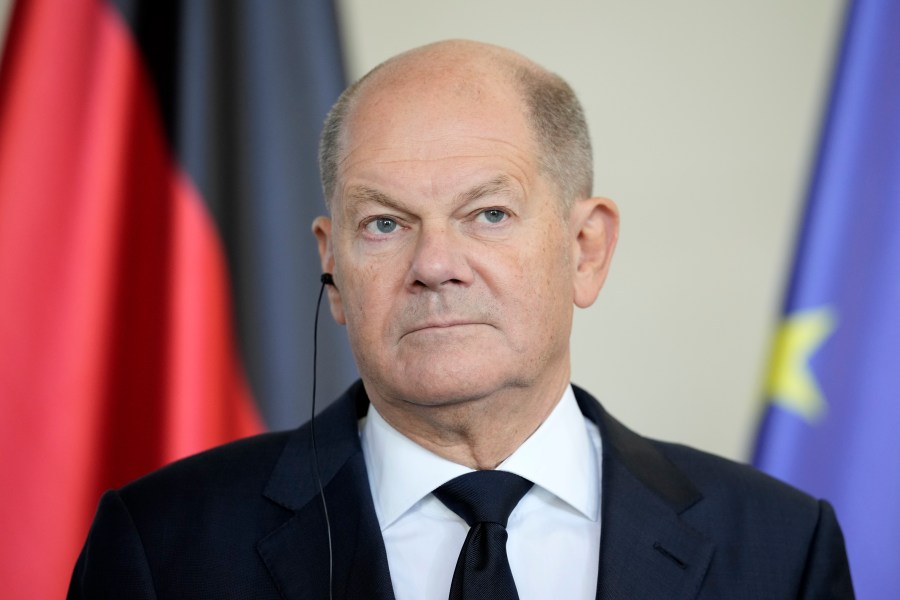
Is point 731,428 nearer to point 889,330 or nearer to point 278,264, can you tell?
point 889,330

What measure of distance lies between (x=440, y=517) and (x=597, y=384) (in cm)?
146

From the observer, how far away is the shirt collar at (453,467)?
2008 mm

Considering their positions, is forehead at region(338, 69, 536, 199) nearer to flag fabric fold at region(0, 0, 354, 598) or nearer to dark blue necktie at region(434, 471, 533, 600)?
dark blue necktie at region(434, 471, 533, 600)

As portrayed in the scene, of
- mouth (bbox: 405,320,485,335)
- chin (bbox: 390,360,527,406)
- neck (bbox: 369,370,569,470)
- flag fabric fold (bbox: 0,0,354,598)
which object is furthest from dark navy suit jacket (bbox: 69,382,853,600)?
flag fabric fold (bbox: 0,0,354,598)

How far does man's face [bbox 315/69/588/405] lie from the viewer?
1881 millimetres

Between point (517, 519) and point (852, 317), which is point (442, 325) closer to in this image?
point (517, 519)

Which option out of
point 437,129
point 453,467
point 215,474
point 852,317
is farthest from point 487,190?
point 852,317

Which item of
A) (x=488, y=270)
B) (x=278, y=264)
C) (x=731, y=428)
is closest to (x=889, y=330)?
(x=731, y=428)

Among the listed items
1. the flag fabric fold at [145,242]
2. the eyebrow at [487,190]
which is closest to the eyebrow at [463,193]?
the eyebrow at [487,190]

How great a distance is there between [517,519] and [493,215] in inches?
22.9

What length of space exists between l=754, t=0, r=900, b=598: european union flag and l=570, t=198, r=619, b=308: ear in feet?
3.30

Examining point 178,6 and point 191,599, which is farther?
point 178,6

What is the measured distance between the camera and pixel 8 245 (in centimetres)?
277

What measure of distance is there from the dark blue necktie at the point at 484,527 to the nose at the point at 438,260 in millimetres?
379
